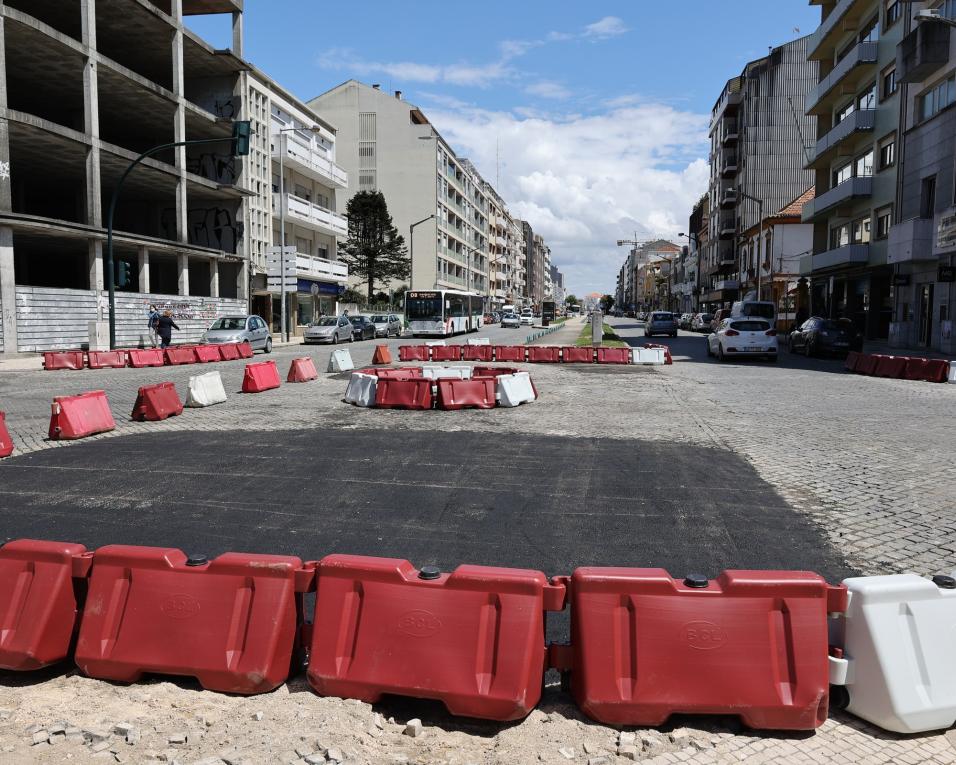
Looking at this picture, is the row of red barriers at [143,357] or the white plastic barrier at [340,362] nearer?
the white plastic barrier at [340,362]

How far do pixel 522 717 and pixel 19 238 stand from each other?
116ft

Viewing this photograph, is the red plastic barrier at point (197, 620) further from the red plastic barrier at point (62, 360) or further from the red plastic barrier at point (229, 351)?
the red plastic barrier at point (229, 351)

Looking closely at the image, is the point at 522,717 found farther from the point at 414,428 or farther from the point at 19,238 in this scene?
the point at 19,238

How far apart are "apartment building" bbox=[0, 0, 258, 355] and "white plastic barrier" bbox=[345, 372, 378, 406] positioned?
1865cm

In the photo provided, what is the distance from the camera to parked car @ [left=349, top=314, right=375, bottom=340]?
4273 centimetres

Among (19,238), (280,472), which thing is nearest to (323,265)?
(19,238)

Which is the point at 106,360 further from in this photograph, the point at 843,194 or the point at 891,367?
the point at 843,194

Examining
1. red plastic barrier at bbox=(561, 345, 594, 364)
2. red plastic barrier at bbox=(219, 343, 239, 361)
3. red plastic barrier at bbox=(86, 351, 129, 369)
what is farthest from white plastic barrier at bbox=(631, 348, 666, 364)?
red plastic barrier at bbox=(86, 351, 129, 369)

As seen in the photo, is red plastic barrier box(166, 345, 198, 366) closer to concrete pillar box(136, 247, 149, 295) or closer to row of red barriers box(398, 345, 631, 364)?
row of red barriers box(398, 345, 631, 364)

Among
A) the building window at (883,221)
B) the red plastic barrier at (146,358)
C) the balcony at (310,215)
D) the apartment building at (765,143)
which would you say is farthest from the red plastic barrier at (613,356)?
the apartment building at (765,143)

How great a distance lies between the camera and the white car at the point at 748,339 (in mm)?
26016

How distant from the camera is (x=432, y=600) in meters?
3.44

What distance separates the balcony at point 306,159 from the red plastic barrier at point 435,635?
141ft

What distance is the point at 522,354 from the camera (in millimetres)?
26141
